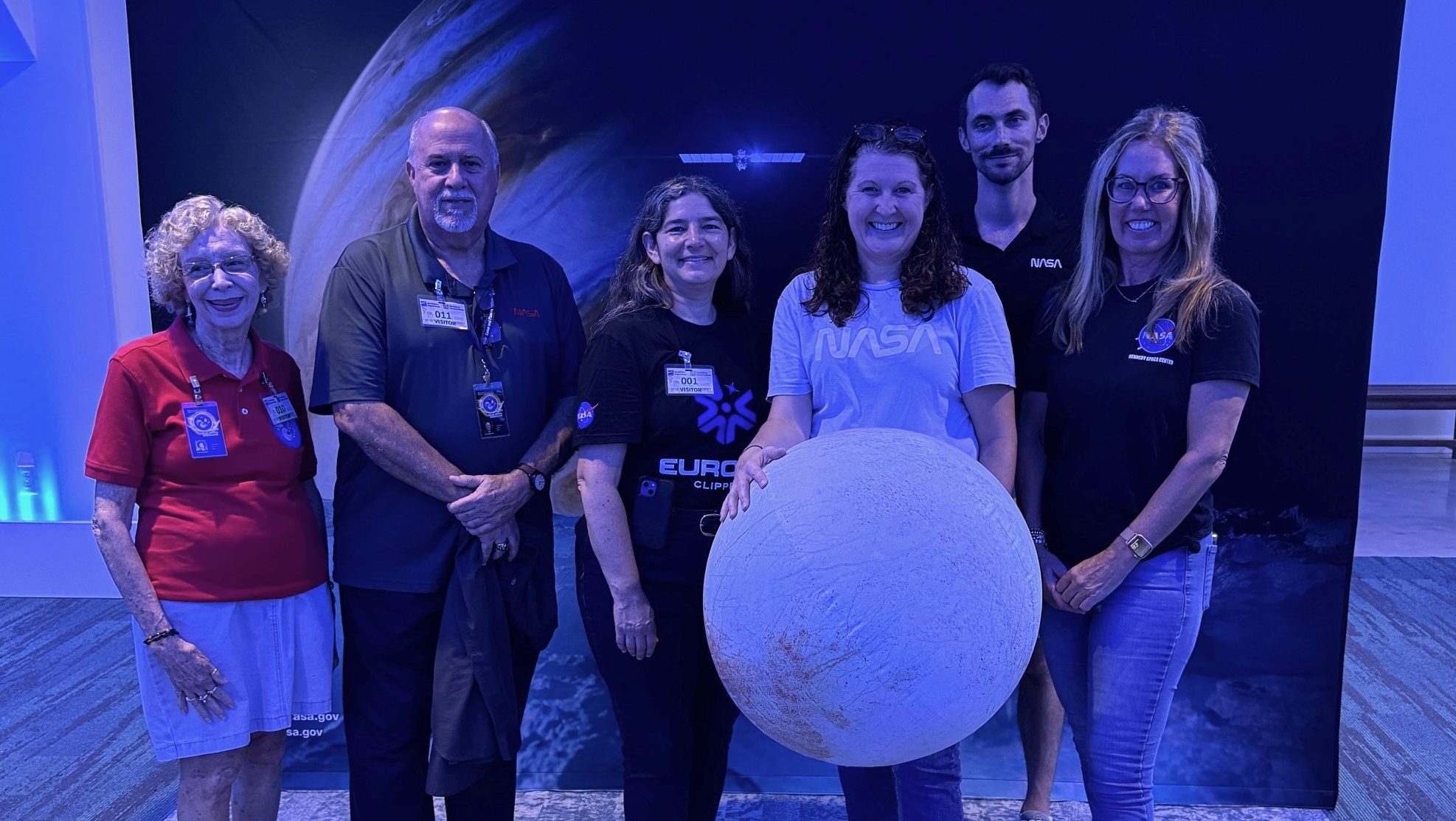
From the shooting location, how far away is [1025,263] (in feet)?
8.15

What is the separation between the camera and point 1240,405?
6.41 feet

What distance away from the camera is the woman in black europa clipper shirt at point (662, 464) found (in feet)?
6.78

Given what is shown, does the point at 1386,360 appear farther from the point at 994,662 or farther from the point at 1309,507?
the point at 994,662

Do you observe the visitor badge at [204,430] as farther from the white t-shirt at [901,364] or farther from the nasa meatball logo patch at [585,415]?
the white t-shirt at [901,364]

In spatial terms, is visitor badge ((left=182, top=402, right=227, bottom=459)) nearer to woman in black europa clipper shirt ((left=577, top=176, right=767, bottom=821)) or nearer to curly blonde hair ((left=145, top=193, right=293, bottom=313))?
curly blonde hair ((left=145, top=193, right=293, bottom=313))

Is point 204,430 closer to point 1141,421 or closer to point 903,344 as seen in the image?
point 903,344

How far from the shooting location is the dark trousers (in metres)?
2.25

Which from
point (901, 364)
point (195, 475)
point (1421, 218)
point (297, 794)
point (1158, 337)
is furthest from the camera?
point (1421, 218)

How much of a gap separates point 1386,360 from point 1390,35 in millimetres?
6897

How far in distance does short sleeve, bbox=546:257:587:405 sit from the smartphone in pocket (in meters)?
0.37

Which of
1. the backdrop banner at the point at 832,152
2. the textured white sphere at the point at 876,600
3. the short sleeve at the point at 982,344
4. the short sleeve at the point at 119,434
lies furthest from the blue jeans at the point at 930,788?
the short sleeve at the point at 119,434

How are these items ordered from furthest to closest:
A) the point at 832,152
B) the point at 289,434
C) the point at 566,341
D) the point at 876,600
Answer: the point at 832,152, the point at 566,341, the point at 289,434, the point at 876,600

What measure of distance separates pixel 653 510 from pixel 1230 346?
51.9 inches

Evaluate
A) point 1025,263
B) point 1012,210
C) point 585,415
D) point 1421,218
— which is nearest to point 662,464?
point 585,415
